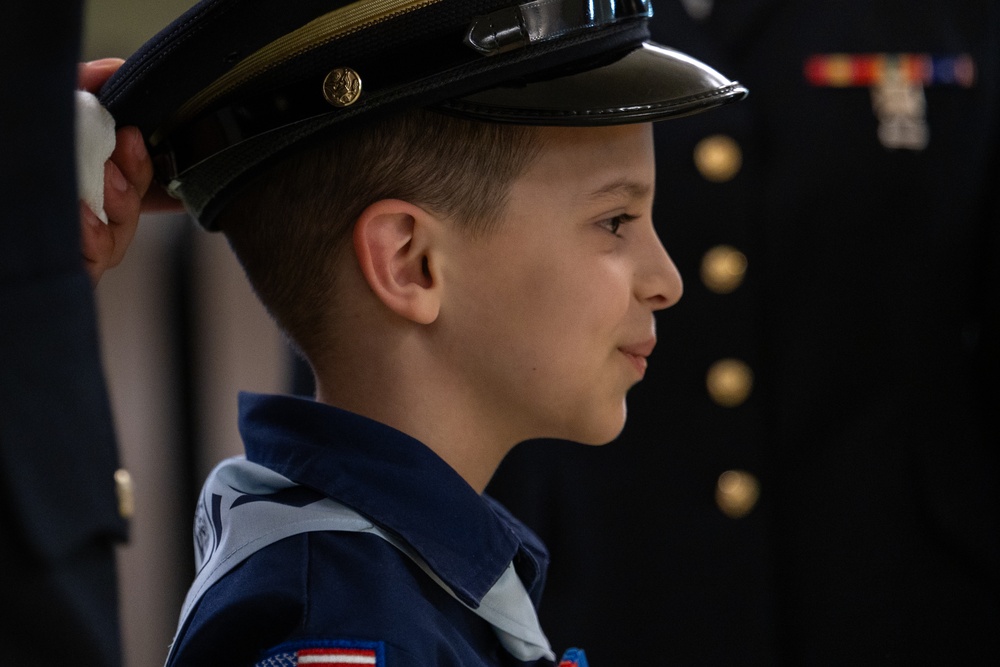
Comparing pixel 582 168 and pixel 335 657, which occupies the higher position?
pixel 582 168

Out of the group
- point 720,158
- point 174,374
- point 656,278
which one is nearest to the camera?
point 656,278

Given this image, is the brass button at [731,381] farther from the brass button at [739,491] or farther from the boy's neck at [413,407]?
the boy's neck at [413,407]

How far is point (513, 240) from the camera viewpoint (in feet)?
3.05

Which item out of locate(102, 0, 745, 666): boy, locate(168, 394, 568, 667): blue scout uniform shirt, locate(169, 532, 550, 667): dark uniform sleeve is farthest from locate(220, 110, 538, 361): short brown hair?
locate(169, 532, 550, 667): dark uniform sleeve

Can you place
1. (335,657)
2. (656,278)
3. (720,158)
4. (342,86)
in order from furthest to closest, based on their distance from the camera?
(720,158) → (656,278) → (342,86) → (335,657)

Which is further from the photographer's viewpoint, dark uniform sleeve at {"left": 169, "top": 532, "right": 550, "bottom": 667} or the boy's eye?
the boy's eye

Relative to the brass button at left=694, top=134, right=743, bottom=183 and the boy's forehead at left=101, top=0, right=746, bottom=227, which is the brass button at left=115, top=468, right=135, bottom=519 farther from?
the brass button at left=694, top=134, right=743, bottom=183

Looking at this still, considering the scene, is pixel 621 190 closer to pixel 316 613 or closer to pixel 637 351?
pixel 637 351

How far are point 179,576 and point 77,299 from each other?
2519 millimetres

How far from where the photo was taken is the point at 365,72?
0.86 meters

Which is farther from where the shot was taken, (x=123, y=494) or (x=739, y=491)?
(x=739, y=491)

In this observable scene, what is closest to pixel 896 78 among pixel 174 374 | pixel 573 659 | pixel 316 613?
pixel 573 659

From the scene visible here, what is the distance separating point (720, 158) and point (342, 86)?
26.7 inches

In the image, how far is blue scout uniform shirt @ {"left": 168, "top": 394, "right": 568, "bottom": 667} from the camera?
759 millimetres
